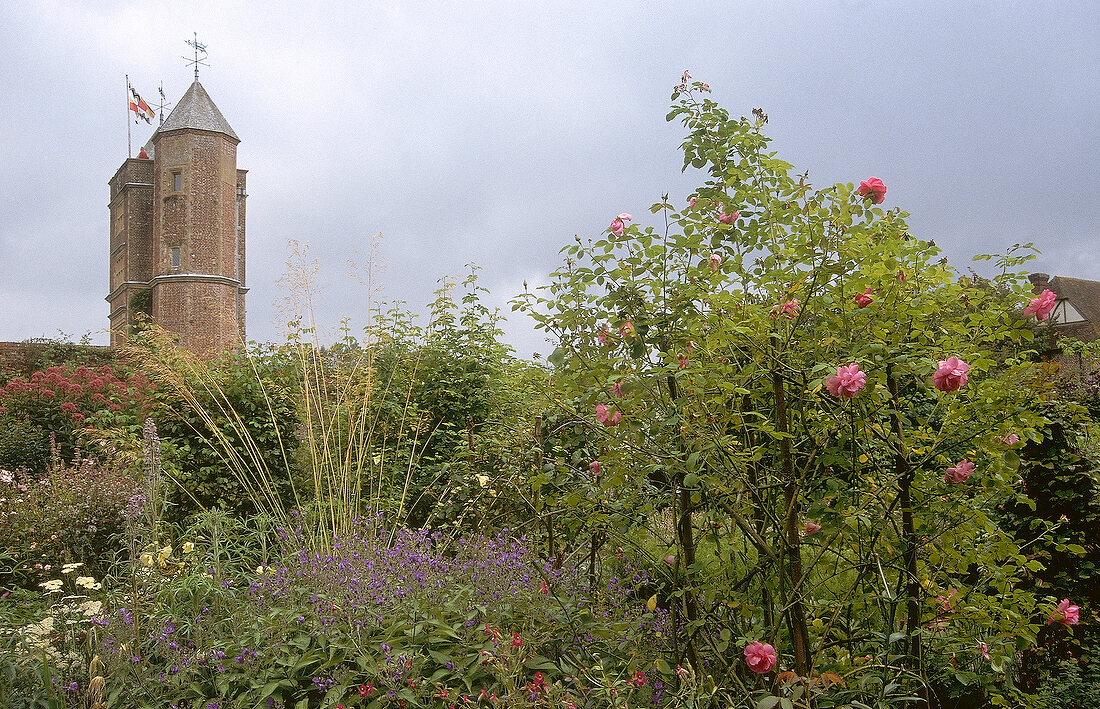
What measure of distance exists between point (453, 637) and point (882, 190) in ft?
5.14

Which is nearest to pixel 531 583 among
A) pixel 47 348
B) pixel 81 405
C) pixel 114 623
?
pixel 114 623

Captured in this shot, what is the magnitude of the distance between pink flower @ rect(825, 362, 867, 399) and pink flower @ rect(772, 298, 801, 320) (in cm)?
28

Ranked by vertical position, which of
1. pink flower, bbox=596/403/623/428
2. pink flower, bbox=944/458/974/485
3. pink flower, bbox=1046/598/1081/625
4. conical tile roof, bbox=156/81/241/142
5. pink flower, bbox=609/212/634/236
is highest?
conical tile roof, bbox=156/81/241/142

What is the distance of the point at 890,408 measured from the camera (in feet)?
6.62

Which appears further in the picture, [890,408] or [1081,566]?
[1081,566]

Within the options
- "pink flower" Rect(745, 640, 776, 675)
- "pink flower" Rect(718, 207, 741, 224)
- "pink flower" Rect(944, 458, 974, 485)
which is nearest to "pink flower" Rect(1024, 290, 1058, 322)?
A: "pink flower" Rect(944, 458, 974, 485)

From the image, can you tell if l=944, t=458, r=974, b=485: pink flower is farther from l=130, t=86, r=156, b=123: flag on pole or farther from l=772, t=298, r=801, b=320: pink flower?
l=130, t=86, r=156, b=123: flag on pole

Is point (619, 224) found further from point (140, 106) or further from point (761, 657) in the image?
point (140, 106)

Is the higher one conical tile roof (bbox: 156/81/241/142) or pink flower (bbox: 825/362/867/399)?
conical tile roof (bbox: 156/81/241/142)

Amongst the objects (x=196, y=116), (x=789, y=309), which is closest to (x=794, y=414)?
(x=789, y=309)

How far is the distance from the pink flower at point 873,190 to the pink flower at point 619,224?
1.96 ft

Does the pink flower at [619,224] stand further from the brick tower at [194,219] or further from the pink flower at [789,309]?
the brick tower at [194,219]

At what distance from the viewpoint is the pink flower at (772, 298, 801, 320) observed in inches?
75.0

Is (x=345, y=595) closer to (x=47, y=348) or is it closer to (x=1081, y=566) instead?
(x=1081, y=566)
